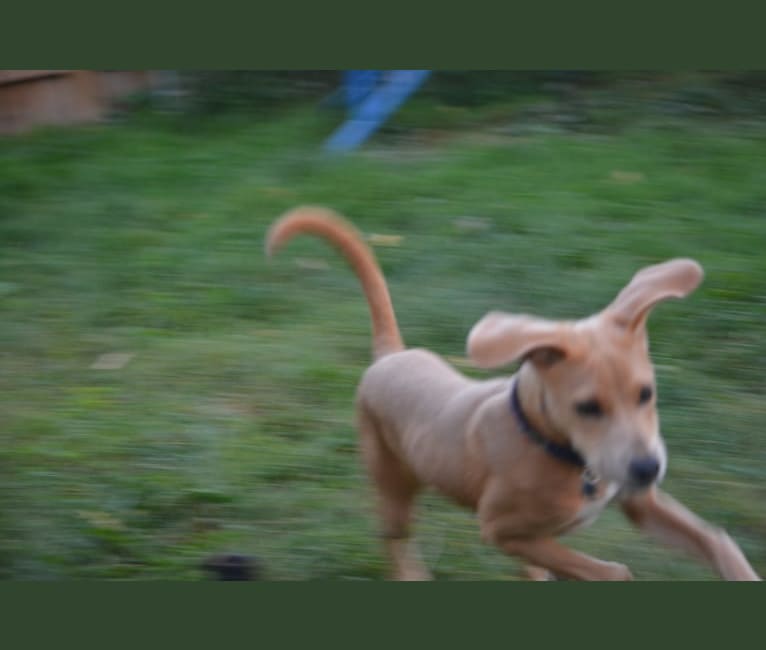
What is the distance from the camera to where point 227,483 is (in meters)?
4.75

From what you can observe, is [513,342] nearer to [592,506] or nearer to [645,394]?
[645,394]

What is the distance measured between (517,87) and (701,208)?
2.19 meters

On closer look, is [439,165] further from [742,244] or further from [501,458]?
[501,458]

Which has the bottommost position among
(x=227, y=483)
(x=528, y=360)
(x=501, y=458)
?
(x=227, y=483)

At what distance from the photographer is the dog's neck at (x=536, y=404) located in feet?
12.0

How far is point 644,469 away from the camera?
3.43 metres

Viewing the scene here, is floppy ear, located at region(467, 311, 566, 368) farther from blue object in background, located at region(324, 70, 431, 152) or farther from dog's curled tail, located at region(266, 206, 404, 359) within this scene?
blue object in background, located at region(324, 70, 431, 152)

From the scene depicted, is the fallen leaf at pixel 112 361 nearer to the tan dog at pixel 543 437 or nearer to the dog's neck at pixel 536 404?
the tan dog at pixel 543 437

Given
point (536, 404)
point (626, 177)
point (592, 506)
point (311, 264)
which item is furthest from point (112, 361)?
point (626, 177)

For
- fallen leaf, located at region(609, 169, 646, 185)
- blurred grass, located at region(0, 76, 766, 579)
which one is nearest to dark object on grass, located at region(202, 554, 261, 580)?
blurred grass, located at region(0, 76, 766, 579)

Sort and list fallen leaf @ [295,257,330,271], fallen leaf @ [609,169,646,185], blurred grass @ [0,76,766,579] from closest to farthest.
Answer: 1. blurred grass @ [0,76,766,579]
2. fallen leaf @ [295,257,330,271]
3. fallen leaf @ [609,169,646,185]

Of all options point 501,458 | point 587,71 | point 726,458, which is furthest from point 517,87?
point 501,458

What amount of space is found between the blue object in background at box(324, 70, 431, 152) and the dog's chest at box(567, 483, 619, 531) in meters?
4.13

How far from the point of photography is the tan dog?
3496mm
